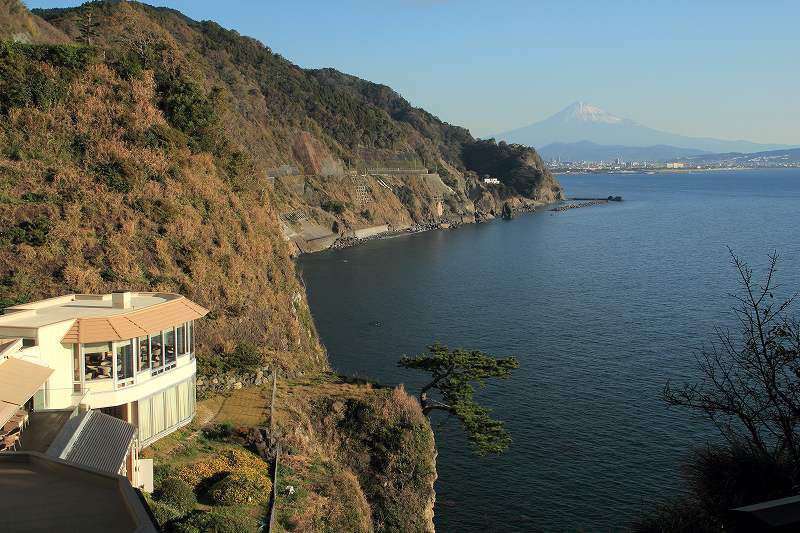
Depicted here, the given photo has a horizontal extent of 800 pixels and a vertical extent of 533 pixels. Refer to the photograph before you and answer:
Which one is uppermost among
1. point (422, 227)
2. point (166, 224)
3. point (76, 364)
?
point (166, 224)

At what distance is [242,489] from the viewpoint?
66.9 ft

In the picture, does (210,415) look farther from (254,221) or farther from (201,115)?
(201,115)

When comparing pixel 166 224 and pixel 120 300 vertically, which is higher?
pixel 166 224

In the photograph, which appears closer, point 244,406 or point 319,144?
point 244,406

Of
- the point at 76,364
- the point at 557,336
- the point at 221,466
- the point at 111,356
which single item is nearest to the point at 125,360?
the point at 111,356

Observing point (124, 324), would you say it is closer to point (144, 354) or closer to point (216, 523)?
point (144, 354)

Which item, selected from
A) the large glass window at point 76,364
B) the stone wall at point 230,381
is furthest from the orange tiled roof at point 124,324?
the stone wall at point 230,381

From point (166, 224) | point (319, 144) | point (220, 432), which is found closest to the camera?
point (220, 432)

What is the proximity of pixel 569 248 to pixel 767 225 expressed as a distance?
44.9 meters

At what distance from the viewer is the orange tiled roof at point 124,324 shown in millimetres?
19531

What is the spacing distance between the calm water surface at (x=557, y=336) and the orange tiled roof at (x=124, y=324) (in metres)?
14.7

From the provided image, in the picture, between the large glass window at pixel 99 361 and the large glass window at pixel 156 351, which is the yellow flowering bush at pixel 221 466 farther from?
the large glass window at pixel 99 361

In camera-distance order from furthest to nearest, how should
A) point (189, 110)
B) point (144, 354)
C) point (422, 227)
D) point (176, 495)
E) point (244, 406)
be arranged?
1. point (422, 227)
2. point (189, 110)
3. point (244, 406)
4. point (144, 354)
5. point (176, 495)

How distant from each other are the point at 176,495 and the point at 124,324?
497cm
